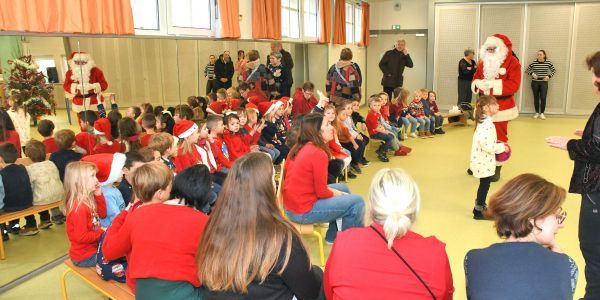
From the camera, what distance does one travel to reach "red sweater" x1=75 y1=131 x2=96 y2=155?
420 cm

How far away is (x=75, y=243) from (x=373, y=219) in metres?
1.90

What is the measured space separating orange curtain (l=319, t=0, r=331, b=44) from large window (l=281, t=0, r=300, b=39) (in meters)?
0.87

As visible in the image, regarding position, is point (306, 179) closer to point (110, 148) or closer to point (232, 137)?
point (232, 137)

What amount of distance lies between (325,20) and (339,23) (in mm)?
817

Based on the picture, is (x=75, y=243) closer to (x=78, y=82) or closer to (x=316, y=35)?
(x=78, y=82)

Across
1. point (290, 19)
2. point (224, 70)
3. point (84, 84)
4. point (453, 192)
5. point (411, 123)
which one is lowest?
point (453, 192)

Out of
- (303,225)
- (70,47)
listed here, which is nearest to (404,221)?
(303,225)

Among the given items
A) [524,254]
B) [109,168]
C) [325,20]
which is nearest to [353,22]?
[325,20]

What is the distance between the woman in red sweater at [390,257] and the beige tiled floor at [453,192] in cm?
160

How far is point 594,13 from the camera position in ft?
33.7

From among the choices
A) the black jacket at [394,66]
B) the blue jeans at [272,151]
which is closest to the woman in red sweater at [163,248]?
the blue jeans at [272,151]

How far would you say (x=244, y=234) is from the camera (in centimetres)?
182

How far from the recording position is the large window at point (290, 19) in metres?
8.13

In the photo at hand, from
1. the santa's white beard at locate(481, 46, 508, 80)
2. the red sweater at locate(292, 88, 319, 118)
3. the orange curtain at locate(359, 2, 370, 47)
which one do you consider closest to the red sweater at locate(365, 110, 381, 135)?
the red sweater at locate(292, 88, 319, 118)
